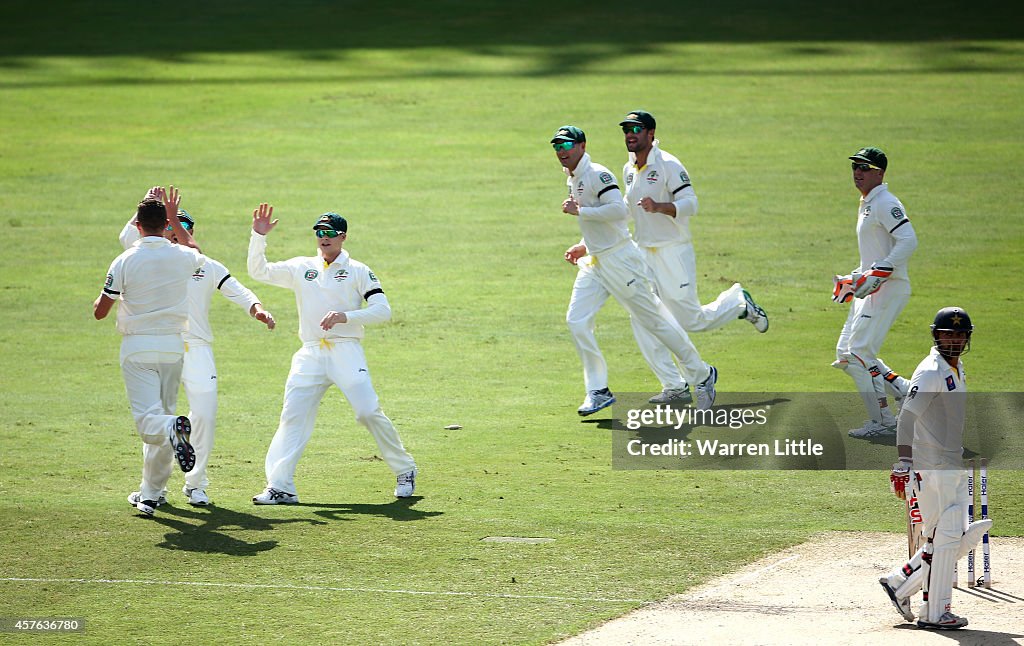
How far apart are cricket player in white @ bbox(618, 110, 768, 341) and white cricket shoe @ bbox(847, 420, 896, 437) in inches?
82.2

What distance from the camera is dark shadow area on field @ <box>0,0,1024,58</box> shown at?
34031mm

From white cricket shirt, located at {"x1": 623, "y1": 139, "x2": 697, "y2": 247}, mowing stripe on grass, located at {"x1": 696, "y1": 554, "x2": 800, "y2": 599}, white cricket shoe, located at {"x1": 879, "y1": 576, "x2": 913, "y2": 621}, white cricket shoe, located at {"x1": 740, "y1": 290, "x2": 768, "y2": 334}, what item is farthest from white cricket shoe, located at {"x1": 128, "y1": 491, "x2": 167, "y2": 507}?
white cricket shoe, located at {"x1": 740, "y1": 290, "x2": 768, "y2": 334}

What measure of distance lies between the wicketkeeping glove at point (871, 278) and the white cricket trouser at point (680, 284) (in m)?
2.05

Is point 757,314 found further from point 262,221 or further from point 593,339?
point 262,221

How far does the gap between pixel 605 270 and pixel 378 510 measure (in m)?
3.84

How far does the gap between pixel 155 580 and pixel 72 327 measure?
1007 centimetres

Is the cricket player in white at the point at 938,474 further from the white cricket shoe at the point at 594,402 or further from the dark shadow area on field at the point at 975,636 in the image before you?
the white cricket shoe at the point at 594,402

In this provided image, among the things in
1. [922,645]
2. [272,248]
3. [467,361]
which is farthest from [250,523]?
[272,248]

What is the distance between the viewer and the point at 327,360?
1140 cm

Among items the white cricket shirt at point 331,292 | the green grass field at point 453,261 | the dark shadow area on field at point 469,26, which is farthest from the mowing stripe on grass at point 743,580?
the dark shadow area on field at point 469,26

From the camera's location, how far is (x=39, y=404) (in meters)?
15.1

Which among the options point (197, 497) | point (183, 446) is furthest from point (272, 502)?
point (183, 446)

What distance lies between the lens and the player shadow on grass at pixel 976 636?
779cm

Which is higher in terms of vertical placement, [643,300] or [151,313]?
[643,300]
